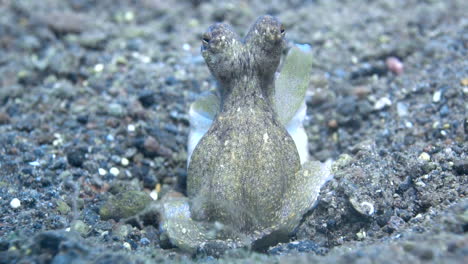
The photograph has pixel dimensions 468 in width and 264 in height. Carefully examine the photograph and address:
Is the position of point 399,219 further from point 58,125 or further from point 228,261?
point 58,125

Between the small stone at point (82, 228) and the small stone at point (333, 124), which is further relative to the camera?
the small stone at point (333, 124)

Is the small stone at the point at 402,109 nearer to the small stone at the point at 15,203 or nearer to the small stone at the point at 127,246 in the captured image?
the small stone at the point at 127,246

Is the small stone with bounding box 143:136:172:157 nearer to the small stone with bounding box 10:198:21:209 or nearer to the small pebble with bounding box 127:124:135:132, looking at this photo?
the small pebble with bounding box 127:124:135:132

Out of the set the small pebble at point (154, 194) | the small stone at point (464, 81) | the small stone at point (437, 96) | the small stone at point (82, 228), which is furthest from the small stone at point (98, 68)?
the small stone at point (464, 81)

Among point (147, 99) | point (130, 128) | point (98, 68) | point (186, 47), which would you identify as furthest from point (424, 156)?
point (98, 68)

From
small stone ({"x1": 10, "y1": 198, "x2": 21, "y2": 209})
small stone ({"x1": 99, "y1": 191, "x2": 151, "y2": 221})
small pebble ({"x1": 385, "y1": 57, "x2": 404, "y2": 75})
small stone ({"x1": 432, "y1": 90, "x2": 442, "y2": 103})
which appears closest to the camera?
small stone ({"x1": 10, "y1": 198, "x2": 21, "y2": 209})

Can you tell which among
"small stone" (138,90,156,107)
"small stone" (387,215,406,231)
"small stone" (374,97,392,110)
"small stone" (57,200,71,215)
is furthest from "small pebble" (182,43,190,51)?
"small stone" (387,215,406,231)

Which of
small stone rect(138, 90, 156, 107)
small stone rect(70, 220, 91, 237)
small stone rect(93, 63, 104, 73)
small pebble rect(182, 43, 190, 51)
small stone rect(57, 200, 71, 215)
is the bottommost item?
small stone rect(70, 220, 91, 237)
